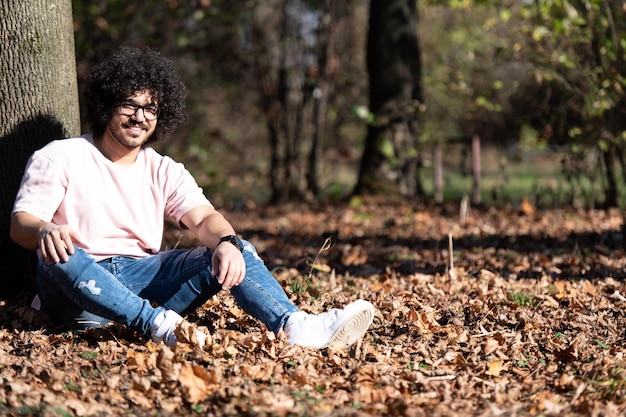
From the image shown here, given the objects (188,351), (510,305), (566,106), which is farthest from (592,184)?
(188,351)

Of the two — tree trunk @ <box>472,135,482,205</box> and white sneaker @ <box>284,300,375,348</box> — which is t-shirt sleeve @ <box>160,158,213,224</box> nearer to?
white sneaker @ <box>284,300,375,348</box>

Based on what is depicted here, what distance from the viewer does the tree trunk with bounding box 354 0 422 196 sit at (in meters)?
10.2

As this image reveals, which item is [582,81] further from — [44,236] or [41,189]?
[44,236]

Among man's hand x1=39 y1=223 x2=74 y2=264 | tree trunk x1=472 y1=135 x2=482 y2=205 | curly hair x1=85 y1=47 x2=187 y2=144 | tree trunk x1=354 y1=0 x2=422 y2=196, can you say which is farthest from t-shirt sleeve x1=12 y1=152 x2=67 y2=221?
tree trunk x1=472 y1=135 x2=482 y2=205

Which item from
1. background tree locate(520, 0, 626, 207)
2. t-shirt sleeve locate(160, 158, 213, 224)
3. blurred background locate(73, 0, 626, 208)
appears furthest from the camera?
blurred background locate(73, 0, 626, 208)

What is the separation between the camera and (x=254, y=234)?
26.8 ft

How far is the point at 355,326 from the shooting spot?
146 inches

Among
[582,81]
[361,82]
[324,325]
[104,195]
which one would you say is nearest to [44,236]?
[104,195]

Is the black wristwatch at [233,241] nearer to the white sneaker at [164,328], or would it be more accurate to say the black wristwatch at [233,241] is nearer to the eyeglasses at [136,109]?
the white sneaker at [164,328]

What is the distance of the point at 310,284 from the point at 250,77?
7.54m

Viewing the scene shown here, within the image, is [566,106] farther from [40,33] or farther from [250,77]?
[40,33]

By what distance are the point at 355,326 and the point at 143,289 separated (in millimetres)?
1052

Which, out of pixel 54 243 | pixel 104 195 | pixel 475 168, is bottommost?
pixel 475 168

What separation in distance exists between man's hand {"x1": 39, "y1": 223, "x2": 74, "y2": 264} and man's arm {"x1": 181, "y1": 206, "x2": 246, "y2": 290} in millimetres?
659
